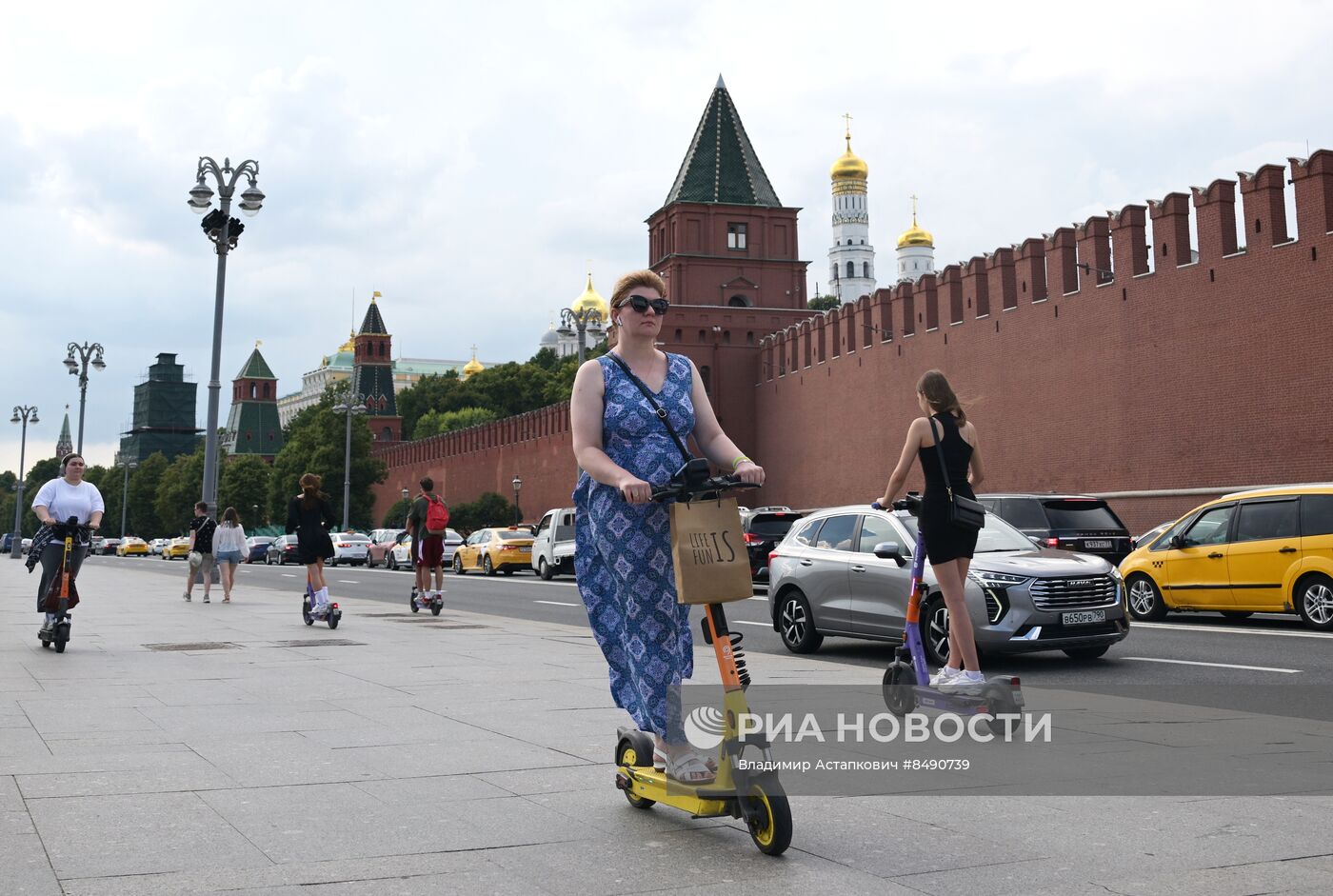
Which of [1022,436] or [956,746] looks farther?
[1022,436]

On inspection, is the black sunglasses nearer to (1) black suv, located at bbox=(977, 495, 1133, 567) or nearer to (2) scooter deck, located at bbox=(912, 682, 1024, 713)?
(2) scooter deck, located at bbox=(912, 682, 1024, 713)

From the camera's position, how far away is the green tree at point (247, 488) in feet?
344

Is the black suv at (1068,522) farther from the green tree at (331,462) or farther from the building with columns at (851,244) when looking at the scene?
the building with columns at (851,244)

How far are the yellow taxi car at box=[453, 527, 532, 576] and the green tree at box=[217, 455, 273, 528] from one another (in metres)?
67.8

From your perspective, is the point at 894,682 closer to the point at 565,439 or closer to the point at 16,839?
the point at 16,839

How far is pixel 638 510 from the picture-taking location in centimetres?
475

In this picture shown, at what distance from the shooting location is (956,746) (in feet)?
21.8

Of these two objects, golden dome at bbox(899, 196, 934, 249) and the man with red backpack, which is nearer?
the man with red backpack

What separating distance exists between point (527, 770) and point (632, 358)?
2.07 meters

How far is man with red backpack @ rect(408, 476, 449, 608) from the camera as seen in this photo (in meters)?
17.7

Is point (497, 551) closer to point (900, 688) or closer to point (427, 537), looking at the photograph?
point (427, 537)

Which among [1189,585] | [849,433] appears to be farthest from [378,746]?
[849,433]

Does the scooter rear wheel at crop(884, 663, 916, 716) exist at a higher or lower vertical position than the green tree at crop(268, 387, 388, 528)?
lower

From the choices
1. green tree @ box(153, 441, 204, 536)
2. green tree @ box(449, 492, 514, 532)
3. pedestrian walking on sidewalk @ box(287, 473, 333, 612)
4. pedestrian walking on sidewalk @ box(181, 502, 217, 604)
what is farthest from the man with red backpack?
green tree @ box(153, 441, 204, 536)
